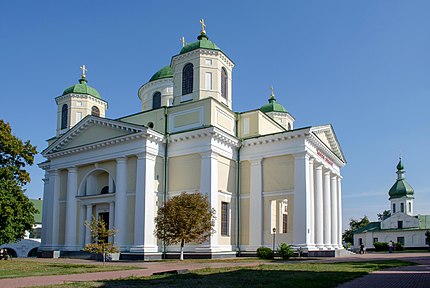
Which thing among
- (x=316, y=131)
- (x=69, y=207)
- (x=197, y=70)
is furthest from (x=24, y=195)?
(x=316, y=131)

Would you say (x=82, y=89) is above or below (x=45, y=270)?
above

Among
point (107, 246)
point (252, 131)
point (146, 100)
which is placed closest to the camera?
point (107, 246)

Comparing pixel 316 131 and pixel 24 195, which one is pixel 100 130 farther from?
pixel 316 131

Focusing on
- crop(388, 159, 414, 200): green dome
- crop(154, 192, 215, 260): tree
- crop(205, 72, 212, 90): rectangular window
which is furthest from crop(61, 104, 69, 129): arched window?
crop(388, 159, 414, 200): green dome

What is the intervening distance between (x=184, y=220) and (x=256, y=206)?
7424 millimetres

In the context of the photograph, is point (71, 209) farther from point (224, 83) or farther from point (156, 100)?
point (224, 83)

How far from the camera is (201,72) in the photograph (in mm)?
35750

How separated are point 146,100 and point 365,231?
5349cm

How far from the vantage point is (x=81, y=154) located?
120 feet

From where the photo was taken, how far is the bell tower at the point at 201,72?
3578 cm

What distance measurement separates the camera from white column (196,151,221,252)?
31.4m

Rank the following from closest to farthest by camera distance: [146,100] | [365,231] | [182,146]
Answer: [182,146], [146,100], [365,231]

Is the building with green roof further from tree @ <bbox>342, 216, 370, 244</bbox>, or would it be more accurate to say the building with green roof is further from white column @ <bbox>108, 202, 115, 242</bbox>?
white column @ <bbox>108, 202, 115, 242</bbox>

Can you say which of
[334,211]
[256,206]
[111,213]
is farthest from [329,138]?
[111,213]
